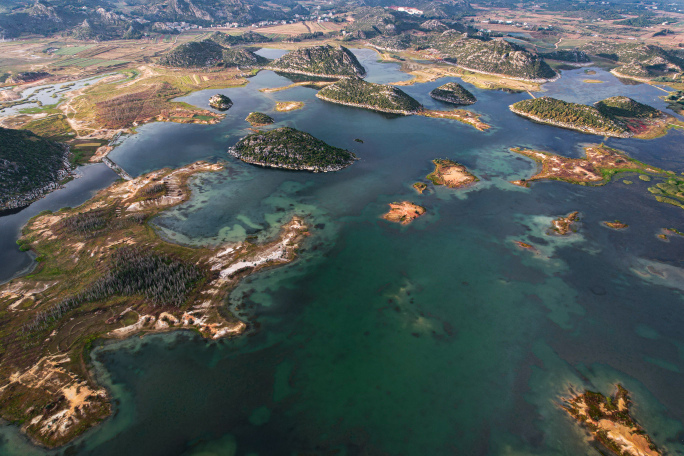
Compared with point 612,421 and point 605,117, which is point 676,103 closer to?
point 605,117

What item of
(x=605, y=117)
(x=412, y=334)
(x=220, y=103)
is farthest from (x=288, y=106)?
(x=605, y=117)

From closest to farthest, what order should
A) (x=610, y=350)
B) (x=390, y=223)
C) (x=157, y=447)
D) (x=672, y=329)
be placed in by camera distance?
(x=157, y=447) < (x=610, y=350) < (x=672, y=329) < (x=390, y=223)

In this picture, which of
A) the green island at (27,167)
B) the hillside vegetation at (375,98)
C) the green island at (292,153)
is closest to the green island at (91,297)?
the green island at (27,167)

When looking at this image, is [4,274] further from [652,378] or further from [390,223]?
[652,378]

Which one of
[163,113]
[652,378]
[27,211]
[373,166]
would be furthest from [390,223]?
[163,113]

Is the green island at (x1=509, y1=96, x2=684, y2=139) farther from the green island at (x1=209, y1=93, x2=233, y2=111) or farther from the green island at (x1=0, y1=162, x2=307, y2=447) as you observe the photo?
A: the green island at (x1=209, y1=93, x2=233, y2=111)

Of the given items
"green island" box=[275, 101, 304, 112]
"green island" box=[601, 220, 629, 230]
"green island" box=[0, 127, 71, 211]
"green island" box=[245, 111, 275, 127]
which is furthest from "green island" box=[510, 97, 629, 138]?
"green island" box=[0, 127, 71, 211]
